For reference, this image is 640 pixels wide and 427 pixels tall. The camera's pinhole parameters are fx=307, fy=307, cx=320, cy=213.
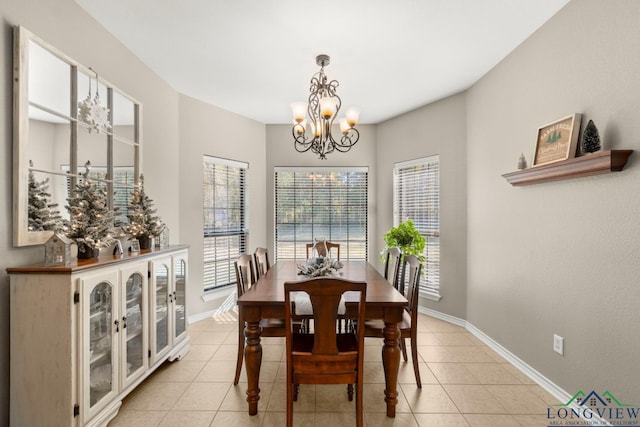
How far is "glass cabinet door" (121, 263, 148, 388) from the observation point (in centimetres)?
210

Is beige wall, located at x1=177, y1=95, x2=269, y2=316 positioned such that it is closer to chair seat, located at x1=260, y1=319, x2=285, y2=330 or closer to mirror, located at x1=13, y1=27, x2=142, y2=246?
mirror, located at x1=13, y1=27, x2=142, y2=246

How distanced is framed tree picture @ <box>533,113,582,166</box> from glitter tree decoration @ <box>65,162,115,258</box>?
Result: 315 cm

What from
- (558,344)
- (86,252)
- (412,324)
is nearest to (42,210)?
(86,252)

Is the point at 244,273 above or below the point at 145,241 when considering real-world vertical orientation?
below

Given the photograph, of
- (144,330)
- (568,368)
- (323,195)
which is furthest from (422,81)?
(144,330)

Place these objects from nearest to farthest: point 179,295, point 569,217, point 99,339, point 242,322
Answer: point 99,339, point 569,217, point 242,322, point 179,295

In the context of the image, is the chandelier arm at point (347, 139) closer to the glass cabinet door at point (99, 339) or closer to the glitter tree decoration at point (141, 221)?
the glitter tree decoration at point (141, 221)

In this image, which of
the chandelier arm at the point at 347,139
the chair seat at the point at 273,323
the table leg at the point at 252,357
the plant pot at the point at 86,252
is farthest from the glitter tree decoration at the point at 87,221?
the chandelier arm at the point at 347,139

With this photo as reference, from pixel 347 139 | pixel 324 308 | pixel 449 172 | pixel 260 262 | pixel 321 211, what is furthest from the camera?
pixel 321 211

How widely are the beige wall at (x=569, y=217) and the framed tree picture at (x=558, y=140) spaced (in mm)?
79

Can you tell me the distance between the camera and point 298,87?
3.58 metres

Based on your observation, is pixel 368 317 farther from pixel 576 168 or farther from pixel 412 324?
pixel 576 168

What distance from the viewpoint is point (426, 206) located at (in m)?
4.24

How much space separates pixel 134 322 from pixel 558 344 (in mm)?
3127
